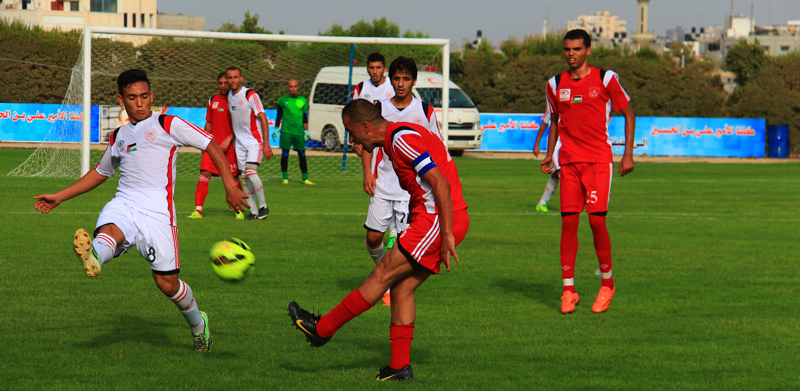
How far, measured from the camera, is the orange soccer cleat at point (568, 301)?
21.1 ft

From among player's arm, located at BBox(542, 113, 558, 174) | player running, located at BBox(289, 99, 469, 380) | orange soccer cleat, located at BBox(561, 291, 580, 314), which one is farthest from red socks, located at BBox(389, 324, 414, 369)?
player's arm, located at BBox(542, 113, 558, 174)

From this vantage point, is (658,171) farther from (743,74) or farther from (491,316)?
(743,74)

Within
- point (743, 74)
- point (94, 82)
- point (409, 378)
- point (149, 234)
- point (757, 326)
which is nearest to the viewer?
point (409, 378)

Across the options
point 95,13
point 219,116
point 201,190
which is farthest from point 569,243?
point 95,13

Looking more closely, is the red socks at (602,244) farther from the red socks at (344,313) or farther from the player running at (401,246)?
the red socks at (344,313)

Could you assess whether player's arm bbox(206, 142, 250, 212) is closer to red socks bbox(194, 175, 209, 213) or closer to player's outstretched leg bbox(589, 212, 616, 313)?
player's outstretched leg bbox(589, 212, 616, 313)

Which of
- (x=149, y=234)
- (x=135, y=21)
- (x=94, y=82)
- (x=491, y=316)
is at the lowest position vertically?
(x=491, y=316)

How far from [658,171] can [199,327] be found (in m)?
20.0

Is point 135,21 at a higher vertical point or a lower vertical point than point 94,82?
higher

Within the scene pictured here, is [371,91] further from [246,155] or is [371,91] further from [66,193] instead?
[246,155]

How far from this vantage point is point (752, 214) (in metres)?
13.3

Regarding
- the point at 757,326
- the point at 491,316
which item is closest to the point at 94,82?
the point at 491,316

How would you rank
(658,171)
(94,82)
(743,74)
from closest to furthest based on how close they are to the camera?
(94,82) → (658,171) → (743,74)

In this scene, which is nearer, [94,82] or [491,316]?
[491,316]
